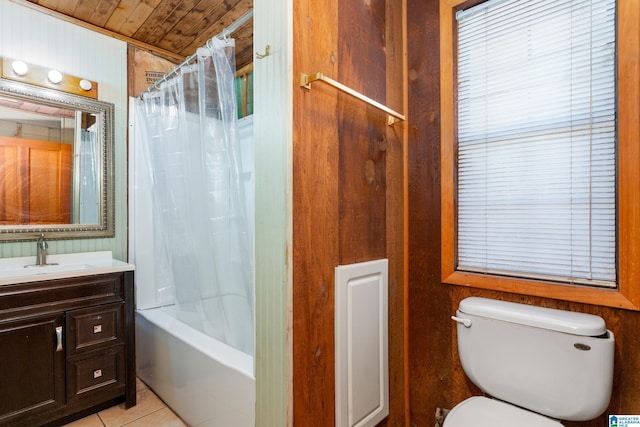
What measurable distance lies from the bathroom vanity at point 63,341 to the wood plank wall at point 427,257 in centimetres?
163

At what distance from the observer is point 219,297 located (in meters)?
1.74

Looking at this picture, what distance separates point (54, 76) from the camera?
77.5 inches

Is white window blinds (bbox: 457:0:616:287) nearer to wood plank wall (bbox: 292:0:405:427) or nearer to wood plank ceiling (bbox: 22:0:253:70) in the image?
wood plank wall (bbox: 292:0:405:427)

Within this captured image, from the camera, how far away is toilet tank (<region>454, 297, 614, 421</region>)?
1.02 metres

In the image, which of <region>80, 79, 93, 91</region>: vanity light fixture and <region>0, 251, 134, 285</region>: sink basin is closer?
Result: <region>0, 251, 134, 285</region>: sink basin

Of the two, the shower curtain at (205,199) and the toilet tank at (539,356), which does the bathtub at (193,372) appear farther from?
the toilet tank at (539,356)

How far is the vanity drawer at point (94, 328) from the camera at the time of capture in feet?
5.48

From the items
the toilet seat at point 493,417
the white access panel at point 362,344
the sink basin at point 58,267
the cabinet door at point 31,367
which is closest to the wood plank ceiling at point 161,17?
the sink basin at point 58,267

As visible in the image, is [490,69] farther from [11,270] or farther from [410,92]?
[11,270]

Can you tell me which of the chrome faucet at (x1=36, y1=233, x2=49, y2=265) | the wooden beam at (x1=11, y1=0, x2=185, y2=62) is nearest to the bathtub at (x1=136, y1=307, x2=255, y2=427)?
the chrome faucet at (x1=36, y1=233, x2=49, y2=265)

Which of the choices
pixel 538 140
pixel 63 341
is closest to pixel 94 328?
pixel 63 341

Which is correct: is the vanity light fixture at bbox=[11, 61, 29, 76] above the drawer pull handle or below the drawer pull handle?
above

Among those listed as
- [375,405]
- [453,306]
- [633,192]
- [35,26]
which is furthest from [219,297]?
[35,26]

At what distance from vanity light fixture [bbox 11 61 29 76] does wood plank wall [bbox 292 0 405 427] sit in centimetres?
187
